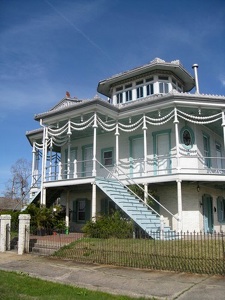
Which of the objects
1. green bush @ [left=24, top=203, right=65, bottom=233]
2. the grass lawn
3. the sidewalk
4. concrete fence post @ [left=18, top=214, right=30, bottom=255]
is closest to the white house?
green bush @ [left=24, top=203, right=65, bottom=233]

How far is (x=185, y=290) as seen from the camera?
7.42 metres

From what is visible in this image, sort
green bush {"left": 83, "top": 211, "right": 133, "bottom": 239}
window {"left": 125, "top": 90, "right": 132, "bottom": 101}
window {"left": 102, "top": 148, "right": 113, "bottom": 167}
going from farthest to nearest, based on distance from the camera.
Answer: window {"left": 125, "top": 90, "right": 132, "bottom": 101} → window {"left": 102, "top": 148, "right": 113, "bottom": 167} → green bush {"left": 83, "top": 211, "right": 133, "bottom": 239}

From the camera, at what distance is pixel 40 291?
299 inches

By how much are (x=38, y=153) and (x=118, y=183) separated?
28.5 ft

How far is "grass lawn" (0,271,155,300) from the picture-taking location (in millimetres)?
6949

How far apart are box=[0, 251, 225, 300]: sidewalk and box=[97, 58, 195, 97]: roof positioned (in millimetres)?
13601

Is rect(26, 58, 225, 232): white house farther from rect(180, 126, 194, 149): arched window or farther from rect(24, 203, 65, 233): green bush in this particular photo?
rect(24, 203, 65, 233): green bush

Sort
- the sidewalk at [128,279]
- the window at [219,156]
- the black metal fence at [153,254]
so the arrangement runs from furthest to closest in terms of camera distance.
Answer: the window at [219,156] → the black metal fence at [153,254] → the sidewalk at [128,279]

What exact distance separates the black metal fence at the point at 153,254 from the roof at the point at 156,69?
12.1 metres

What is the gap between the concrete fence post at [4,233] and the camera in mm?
14492

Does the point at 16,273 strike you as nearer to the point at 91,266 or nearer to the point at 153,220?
the point at 91,266

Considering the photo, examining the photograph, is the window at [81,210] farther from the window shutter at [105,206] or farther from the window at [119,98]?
the window at [119,98]

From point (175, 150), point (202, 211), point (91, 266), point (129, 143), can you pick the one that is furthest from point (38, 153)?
point (91, 266)

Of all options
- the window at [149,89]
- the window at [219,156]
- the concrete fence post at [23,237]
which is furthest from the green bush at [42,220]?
the window at [219,156]
